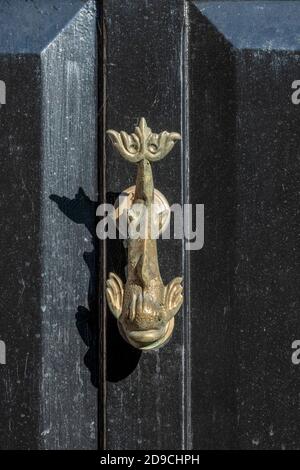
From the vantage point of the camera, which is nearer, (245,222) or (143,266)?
(143,266)

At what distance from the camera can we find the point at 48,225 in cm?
92

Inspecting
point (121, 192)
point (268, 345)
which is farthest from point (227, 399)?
point (121, 192)

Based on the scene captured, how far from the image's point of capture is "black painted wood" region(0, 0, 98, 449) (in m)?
0.91

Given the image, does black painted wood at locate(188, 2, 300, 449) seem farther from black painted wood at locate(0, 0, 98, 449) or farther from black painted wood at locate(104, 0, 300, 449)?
black painted wood at locate(0, 0, 98, 449)

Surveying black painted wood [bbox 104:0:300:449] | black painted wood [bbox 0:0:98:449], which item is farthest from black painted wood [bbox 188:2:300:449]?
black painted wood [bbox 0:0:98:449]

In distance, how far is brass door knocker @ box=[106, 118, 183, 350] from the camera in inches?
33.0

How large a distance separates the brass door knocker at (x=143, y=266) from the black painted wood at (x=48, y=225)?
67 mm

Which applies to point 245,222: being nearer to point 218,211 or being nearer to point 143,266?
point 218,211

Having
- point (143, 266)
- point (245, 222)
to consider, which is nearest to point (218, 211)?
point (245, 222)

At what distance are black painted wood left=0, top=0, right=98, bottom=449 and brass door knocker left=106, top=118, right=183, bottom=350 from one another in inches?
2.6

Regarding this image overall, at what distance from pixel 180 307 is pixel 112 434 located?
0.48 feet

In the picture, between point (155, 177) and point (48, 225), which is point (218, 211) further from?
point (48, 225)

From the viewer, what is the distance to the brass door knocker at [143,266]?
0.84m

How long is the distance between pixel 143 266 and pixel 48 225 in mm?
128
